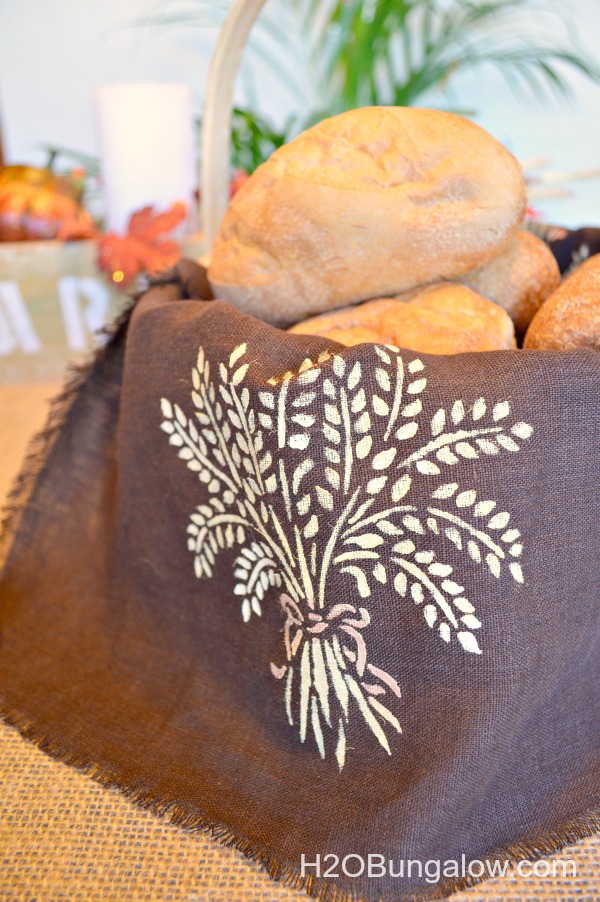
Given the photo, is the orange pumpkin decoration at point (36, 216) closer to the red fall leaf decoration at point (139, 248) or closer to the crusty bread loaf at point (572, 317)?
the red fall leaf decoration at point (139, 248)

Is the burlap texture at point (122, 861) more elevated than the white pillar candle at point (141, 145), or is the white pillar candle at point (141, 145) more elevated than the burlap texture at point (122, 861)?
the white pillar candle at point (141, 145)

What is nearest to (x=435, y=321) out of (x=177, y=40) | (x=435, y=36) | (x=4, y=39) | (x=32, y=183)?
(x=32, y=183)

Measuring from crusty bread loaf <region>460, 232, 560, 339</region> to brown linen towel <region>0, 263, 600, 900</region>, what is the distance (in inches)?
8.8

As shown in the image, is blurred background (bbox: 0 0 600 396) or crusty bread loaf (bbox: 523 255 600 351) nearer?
crusty bread loaf (bbox: 523 255 600 351)

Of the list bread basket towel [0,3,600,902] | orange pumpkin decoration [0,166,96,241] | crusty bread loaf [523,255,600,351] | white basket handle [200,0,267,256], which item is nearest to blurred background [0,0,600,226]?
orange pumpkin decoration [0,166,96,241]

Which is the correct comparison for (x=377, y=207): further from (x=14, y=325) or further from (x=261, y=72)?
(x=261, y=72)

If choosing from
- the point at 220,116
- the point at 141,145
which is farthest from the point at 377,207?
the point at 141,145

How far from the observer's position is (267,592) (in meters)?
0.55

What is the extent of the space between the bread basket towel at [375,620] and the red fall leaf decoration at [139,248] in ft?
2.17

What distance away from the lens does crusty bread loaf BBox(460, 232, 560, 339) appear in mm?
673

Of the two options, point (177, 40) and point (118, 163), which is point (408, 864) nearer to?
point (118, 163)

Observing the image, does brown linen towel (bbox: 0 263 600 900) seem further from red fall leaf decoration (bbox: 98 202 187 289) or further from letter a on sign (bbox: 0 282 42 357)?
letter a on sign (bbox: 0 282 42 357)

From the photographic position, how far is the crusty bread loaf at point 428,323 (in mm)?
571

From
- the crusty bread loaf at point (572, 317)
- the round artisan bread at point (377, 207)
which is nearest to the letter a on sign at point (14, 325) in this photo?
the round artisan bread at point (377, 207)
